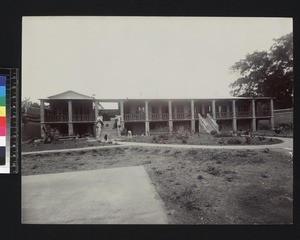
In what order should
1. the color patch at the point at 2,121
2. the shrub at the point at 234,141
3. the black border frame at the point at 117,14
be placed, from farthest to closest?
the shrub at the point at 234,141 < the color patch at the point at 2,121 < the black border frame at the point at 117,14

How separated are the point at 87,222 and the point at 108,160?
140cm

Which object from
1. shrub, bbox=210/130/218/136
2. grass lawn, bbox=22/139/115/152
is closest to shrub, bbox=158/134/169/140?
shrub, bbox=210/130/218/136

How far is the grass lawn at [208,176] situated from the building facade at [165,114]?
647 millimetres

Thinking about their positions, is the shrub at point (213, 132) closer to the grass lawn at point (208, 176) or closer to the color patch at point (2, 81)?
the grass lawn at point (208, 176)

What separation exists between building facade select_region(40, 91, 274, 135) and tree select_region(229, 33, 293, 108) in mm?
269

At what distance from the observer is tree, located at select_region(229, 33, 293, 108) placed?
508 cm

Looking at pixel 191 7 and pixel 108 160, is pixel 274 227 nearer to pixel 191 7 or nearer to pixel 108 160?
pixel 108 160

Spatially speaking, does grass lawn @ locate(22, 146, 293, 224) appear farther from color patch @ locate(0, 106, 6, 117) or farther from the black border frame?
color patch @ locate(0, 106, 6, 117)

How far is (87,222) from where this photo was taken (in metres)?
4.66

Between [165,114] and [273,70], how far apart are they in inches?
113

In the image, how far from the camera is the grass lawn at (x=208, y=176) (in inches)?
183

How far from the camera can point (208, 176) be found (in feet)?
16.8

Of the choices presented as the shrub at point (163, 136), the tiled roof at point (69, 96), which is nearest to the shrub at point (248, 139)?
the shrub at point (163, 136)

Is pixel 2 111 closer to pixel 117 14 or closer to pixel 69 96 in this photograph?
pixel 69 96
